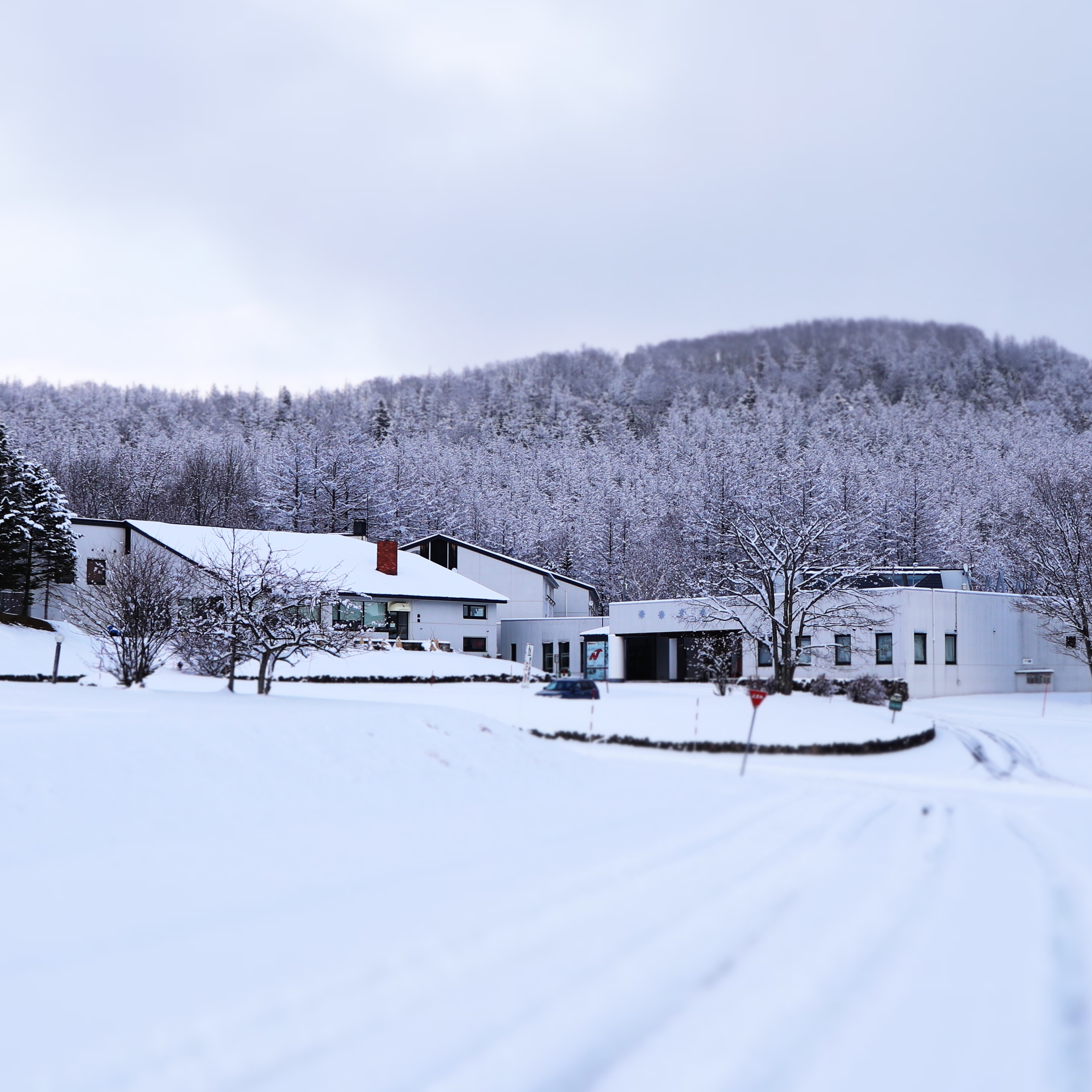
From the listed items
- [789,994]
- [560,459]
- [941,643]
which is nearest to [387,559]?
[941,643]

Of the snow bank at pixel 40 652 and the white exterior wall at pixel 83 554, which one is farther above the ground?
the white exterior wall at pixel 83 554

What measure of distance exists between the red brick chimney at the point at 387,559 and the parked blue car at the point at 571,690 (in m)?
23.2

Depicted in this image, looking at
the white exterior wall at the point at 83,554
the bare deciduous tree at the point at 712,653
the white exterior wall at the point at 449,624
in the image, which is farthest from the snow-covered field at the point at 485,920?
the white exterior wall at the point at 83,554

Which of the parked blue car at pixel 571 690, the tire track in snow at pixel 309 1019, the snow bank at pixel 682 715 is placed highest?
the parked blue car at pixel 571 690

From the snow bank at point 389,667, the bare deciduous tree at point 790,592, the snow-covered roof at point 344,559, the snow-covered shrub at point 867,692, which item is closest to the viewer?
the snow-covered shrub at point 867,692

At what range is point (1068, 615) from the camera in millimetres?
48312

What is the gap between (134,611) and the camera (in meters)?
29.4

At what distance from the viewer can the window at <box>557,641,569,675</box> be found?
63.4 metres

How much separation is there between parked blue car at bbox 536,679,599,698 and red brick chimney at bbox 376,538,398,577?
23.2m

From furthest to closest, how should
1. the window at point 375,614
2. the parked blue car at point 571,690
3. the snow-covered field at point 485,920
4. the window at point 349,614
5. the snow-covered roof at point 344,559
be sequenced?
A: 1. the window at point 375,614
2. the snow-covered roof at point 344,559
3. the window at point 349,614
4. the parked blue car at point 571,690
5. the snow-covered field at point 485,920

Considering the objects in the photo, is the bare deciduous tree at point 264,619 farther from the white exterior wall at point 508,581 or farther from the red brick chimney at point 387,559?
the white exterior wall at point 508,581

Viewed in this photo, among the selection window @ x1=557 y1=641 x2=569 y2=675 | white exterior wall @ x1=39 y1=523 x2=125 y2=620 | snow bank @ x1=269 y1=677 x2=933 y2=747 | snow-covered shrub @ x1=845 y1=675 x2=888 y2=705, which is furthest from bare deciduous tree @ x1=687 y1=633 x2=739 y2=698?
white exterior wall @ x1=39 y1=523 x2=125 y2=620

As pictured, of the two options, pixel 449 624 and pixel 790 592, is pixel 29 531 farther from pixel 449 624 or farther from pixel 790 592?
pixel 790 592

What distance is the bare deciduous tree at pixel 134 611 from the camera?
27797 mm
